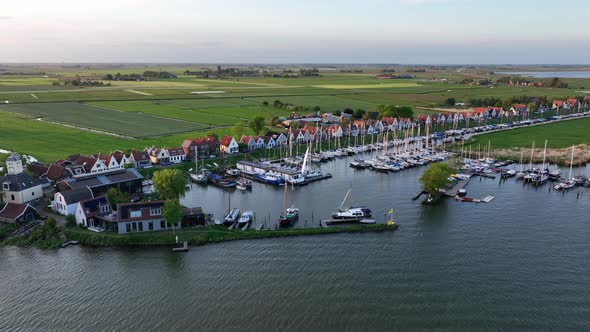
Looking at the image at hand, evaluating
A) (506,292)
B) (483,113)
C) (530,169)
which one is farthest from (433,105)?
(506,292)

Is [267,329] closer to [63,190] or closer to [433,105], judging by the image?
[63,190]

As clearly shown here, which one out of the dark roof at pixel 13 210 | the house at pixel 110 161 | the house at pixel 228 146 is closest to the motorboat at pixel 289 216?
the dark roof at pixel 13 210

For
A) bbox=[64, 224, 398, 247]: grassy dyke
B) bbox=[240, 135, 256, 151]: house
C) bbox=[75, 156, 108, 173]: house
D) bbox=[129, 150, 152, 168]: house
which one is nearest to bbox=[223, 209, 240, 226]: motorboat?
bbox=[64, 224, 398, 247]: grassy dyke

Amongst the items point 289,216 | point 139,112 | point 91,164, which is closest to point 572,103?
point 289,216

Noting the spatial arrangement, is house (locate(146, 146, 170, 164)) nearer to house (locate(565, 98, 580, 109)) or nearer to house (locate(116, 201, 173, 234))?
house (locate(116, 201, 173, 234))

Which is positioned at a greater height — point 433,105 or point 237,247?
point 433,105
